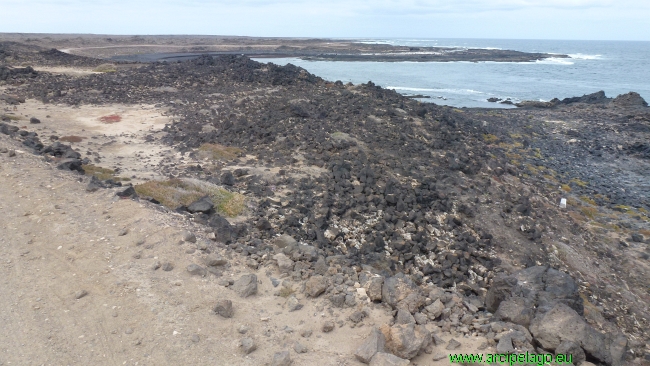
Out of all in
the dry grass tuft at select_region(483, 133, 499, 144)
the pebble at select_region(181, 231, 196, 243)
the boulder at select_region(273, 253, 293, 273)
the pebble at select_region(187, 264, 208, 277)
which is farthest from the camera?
the dry grass tuft at select_region(483, 133, 499, 144)

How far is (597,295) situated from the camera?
11.6 meters

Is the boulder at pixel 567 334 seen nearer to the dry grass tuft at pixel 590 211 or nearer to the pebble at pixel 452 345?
the pebble at pixel 452 345

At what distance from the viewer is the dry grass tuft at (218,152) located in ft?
50.9

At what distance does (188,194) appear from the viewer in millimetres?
11383

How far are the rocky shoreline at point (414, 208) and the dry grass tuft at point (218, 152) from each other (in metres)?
0.12

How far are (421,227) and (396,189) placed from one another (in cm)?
189

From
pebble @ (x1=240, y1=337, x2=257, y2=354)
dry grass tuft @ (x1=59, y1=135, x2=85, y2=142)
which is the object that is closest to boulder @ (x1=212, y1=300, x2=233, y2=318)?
pebble @ (x1=240, y1=337, x2=257, y2=354)

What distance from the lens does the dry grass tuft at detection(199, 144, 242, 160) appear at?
15.5 metres

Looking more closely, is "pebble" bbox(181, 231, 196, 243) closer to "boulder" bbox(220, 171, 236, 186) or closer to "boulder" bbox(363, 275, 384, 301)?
"boulder" bbox(363, 275, 384, 301)

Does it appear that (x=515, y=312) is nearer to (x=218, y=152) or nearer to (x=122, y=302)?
(x=122, y=302)

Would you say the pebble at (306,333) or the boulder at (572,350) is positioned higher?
the boulder at (572,350)

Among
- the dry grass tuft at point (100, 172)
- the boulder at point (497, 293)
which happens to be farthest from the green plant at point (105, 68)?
the boulder at point (497, 293)

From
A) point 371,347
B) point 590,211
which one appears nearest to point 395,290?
point 371,347

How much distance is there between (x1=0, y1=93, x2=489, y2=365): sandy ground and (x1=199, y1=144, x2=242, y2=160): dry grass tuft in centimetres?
511
